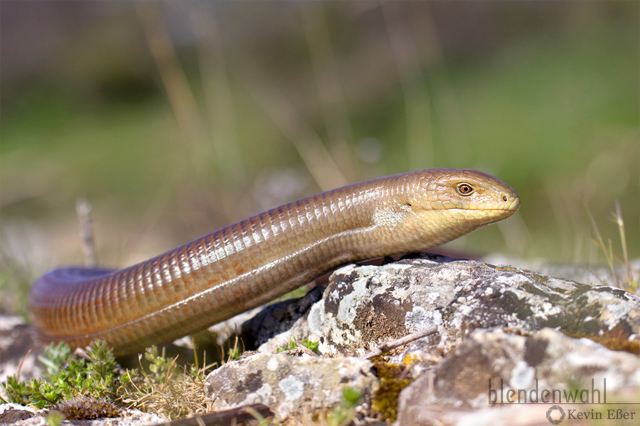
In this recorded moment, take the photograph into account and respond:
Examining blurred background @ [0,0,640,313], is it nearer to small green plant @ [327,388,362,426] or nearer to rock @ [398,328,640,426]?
rock @ [398,328,640,426]

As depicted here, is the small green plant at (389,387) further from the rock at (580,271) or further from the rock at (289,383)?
the rock at (580,271)

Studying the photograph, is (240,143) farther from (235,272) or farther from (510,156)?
(235,272)

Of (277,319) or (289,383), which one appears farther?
(277,319)

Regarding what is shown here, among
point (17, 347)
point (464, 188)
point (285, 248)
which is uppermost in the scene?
point (464, 188)

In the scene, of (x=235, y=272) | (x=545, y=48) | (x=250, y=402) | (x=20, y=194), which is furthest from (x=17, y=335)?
(x=545, y=48)

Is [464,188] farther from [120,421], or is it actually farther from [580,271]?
[120,421]

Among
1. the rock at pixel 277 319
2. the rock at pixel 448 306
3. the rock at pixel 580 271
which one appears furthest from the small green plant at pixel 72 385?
the rock at pixel 580 271

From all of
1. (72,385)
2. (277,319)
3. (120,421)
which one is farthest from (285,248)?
(72,385)
